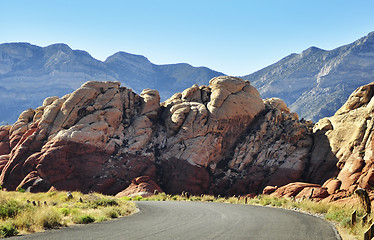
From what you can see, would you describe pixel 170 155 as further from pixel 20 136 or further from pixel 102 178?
pixel 20 136

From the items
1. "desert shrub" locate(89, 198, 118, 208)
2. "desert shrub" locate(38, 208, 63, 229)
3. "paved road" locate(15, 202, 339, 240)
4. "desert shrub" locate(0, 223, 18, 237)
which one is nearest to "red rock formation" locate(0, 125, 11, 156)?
"desert shrub" locate(89, 198, 118, 208)

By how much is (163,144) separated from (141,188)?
10.5m

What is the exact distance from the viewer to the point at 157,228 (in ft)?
50.1

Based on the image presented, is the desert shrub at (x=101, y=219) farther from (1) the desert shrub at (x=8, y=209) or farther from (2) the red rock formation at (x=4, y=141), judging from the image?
(2) the red rock formation at (x=4, y=141)

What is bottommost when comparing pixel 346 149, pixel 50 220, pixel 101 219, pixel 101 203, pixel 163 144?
pixel 101 203

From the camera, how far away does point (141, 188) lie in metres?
46.0

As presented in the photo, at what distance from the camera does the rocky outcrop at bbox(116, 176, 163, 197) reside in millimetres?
45159

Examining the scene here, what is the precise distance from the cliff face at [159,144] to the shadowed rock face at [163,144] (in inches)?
5.6

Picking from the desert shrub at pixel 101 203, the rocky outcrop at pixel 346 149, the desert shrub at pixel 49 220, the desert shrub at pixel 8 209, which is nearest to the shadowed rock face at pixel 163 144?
the rocky outcrop at pixel 346 149

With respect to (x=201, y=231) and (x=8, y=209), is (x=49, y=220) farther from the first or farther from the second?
(x=201, y=231)

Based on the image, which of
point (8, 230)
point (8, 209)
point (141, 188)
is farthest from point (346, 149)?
point (8, 230)

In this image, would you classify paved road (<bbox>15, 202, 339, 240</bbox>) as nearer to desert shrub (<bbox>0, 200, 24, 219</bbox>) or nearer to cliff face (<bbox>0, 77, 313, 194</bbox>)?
desert shrub (<bbox>0, 200, 24, 219</bbox>)

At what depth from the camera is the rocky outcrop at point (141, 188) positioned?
4516 centimetres

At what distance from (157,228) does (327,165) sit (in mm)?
35163
